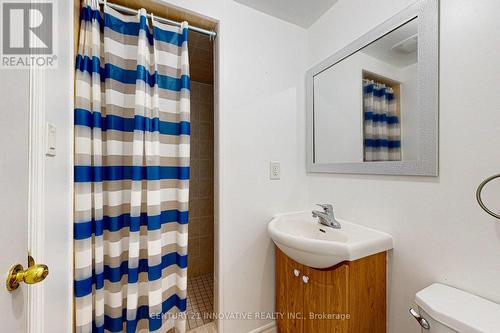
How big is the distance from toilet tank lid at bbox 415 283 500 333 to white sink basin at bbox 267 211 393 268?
0.22m

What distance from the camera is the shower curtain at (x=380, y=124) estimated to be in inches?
37.6

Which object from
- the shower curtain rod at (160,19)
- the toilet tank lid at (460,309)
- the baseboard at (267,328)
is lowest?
the baseboard at (267,328)

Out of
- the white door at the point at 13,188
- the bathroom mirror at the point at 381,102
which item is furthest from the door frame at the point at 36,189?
the bathroom mirror at the point at 381,102

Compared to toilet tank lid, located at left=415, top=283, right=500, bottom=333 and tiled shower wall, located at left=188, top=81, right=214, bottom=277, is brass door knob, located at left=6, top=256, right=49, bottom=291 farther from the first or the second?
tiled shower wall, located at left=188, top=81, right=214, bottom=277

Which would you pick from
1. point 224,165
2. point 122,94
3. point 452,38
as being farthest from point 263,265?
point 452,38

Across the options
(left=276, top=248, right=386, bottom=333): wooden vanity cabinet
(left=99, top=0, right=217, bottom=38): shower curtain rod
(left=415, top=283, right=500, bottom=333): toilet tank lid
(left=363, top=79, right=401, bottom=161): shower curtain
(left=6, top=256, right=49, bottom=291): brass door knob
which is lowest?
(left=276, top=248, right=386, bottom=333): wooden vanity cabinet

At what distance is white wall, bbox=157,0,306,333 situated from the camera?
47.4 inches

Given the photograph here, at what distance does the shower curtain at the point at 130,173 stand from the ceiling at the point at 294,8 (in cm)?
54

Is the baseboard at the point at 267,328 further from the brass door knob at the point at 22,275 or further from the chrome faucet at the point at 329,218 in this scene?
the brass door knob at the point at 22,275

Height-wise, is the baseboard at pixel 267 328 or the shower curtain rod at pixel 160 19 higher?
the shower curtain rod at pixel 160 19

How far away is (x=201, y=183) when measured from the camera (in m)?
2.09

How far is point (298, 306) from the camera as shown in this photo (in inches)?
41.5

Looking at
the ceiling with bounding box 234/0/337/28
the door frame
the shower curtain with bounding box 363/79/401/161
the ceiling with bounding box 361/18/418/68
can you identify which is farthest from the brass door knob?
the ceiling with bounding box 234/0/337/28

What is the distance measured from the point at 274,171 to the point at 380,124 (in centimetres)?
68
